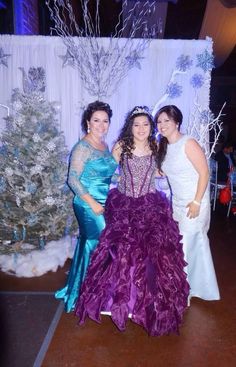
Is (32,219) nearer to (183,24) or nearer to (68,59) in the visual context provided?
(68,59)

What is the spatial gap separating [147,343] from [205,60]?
371 centimetres

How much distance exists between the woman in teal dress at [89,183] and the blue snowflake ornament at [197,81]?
2.23 m

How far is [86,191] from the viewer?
2.74 metres

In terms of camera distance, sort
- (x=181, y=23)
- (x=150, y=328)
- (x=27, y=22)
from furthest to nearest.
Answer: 1. (x=181, y=23)
2. (x=27, y=22)
3. (x=150, y=328)

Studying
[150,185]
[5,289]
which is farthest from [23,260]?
[150,185]

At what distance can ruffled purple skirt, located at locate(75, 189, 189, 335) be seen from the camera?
8.21ft

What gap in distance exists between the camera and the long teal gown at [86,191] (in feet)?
9.02

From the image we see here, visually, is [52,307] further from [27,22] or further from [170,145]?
[27,22]

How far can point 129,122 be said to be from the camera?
2893mm

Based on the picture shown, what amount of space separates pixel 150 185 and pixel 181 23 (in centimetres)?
1046

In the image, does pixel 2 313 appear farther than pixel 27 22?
No

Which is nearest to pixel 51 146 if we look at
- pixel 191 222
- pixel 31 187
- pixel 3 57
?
pixel 31 187

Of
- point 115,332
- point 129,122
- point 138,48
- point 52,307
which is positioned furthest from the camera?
point 138,48

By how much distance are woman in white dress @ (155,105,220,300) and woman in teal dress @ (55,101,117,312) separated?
1.71 ft
